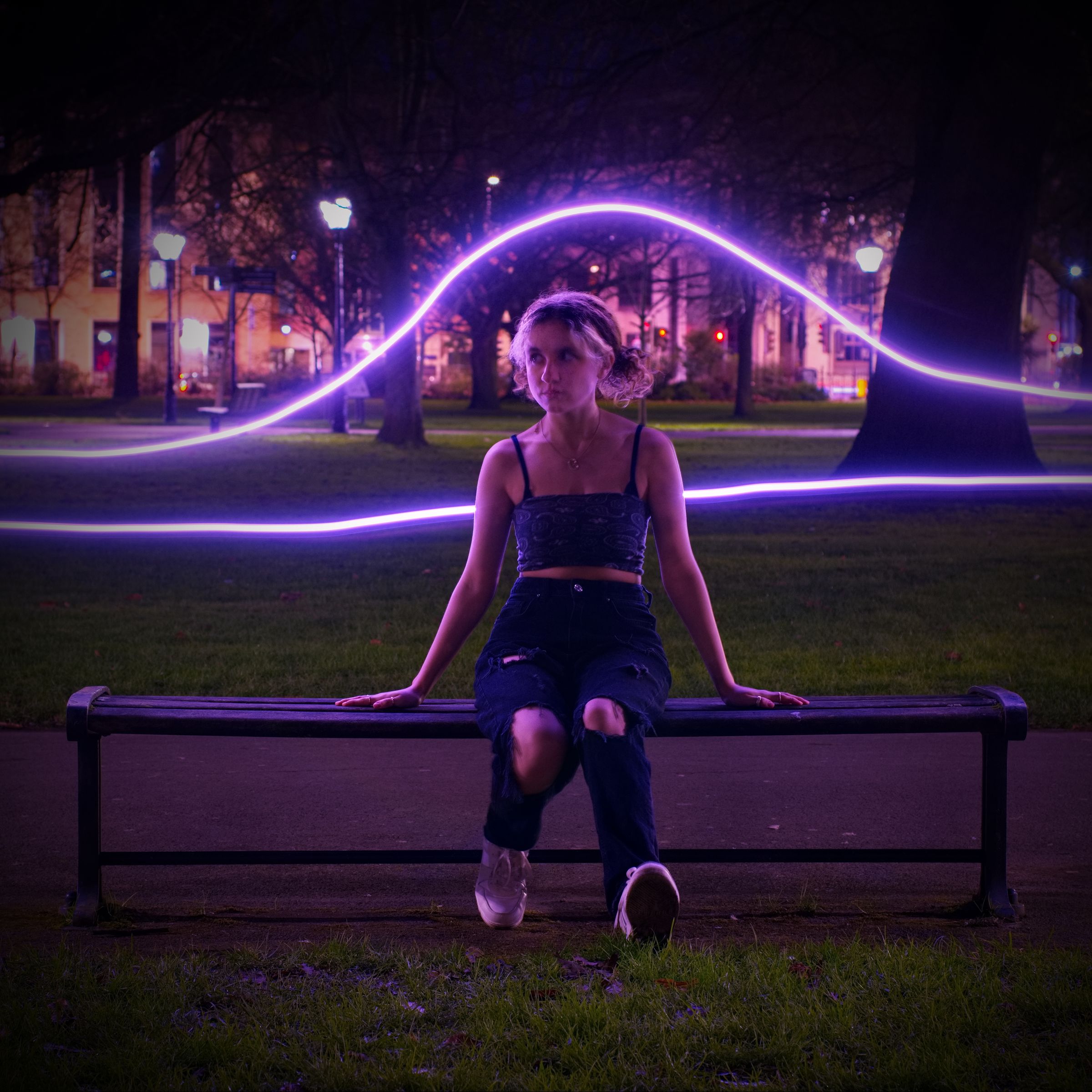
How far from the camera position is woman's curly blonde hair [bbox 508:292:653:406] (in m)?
4.36

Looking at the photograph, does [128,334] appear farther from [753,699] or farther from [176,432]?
[753,699]

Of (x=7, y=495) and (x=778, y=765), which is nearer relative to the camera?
(x=778, y=765)

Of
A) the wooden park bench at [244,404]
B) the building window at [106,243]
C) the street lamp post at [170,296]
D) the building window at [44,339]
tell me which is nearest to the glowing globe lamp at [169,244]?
the street lamp post at [170,296]

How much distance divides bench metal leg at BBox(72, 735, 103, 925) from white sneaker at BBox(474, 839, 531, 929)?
1149 mm

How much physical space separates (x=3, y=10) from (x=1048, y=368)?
8624cm

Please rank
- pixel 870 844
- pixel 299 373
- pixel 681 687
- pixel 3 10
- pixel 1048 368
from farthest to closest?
pixel 1048 368
pixel 299 373
pixel 3 10
pixel 681 687
pixel 870 844

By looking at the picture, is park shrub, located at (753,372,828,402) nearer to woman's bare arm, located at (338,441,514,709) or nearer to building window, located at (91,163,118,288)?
building window, located at (91,163,118,288)

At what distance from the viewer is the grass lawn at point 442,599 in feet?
25.3

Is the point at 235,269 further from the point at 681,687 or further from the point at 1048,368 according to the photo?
the point at 1048,368

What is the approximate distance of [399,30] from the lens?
23.5 m

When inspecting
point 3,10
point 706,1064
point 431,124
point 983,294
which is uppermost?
point 431,124

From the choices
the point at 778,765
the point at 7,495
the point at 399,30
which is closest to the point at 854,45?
the point at 399,30

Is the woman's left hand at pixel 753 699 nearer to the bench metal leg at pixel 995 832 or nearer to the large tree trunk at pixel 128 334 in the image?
the bench metal leg at pixel 995 832

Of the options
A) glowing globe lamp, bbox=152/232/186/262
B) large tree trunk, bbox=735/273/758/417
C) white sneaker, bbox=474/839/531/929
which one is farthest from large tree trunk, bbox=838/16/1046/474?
large tree trunk, bbox=735/273/758/417
